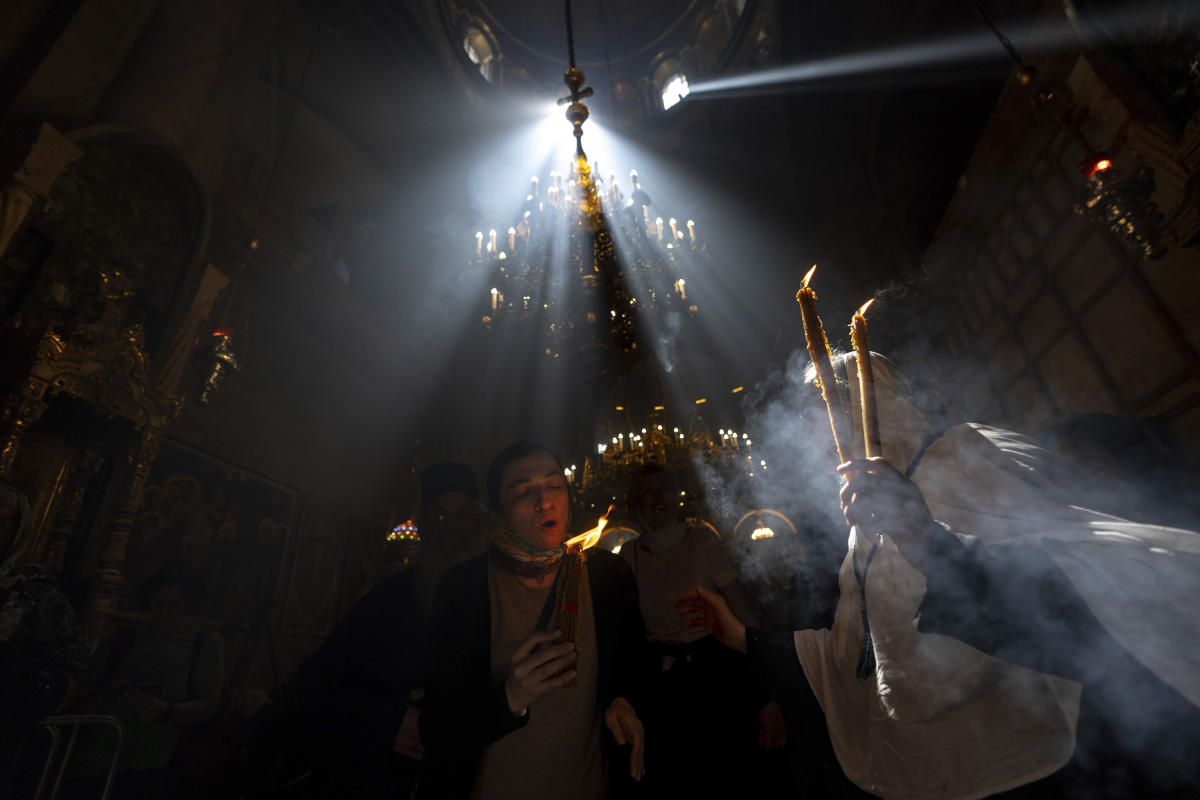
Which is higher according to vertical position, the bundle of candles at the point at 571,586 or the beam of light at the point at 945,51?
the beam of light at the point at 945,51

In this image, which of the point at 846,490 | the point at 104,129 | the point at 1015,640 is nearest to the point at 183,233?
the point at 104,129

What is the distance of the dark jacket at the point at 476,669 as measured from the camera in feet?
5.31

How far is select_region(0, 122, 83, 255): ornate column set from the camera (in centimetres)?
382

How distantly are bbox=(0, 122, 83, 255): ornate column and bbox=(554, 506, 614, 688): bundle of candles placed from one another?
16.9 ft

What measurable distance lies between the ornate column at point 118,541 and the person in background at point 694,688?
496cm

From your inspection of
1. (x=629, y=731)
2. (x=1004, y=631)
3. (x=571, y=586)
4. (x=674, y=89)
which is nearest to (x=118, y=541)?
(x=571, y=586)

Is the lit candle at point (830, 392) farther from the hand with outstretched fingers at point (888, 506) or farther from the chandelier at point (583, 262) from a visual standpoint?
the chandelier at point (583, 262)

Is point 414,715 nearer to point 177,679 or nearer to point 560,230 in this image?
point 177,679

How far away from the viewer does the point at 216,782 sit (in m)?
4.29

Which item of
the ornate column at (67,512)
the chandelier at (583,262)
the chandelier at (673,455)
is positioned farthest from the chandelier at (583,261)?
the ornate column at (67,512)

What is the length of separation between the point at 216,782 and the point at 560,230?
8604 millimetres

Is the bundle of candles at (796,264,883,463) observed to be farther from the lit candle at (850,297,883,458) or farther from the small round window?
the small round window

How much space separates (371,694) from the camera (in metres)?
2.16

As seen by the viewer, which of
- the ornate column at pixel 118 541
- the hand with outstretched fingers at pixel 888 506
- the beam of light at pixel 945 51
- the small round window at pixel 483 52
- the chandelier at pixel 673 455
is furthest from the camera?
the small round window at pixel 483 52
